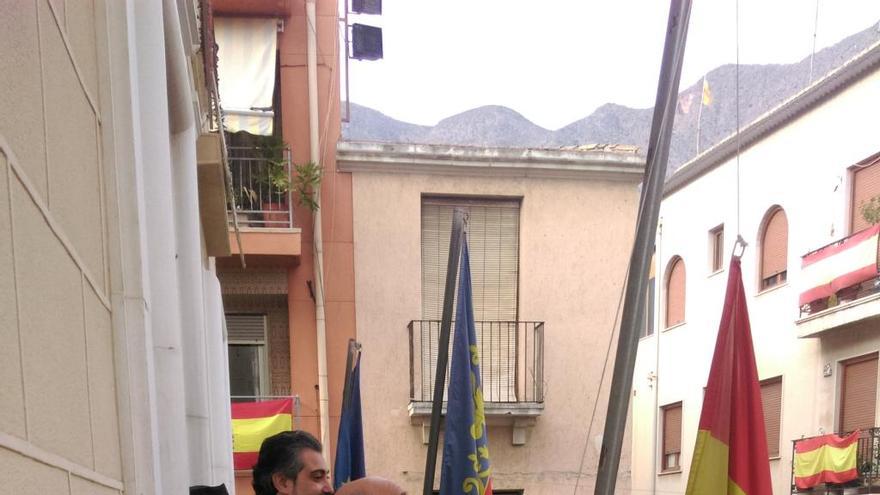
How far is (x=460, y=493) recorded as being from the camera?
19.8ft

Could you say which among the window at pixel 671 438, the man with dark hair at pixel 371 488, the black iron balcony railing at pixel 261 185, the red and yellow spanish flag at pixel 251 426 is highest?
the black iron balcony railing at pixel 261 185

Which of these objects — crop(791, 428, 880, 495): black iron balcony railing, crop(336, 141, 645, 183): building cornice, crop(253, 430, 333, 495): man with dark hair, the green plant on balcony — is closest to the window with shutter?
crop(336, 141, 645, 183): building cornice

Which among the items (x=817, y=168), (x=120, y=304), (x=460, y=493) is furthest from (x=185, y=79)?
(x=817, y=168)

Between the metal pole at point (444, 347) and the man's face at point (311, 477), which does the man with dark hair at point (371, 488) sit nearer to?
the man's face at point (311, 477)

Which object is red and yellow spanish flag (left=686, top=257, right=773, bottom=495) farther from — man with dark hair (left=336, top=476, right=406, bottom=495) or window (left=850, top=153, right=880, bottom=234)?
window (left=850, top=153, right=880, bottom=234)

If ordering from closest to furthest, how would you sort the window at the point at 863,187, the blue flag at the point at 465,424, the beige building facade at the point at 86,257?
the beige building facade at the point at 86,257 → the blue flag at the point at 465,424 → the window at the point at 863,187

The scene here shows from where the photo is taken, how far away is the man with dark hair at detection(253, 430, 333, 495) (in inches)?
102

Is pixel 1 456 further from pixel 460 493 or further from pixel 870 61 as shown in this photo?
pixel 870 61

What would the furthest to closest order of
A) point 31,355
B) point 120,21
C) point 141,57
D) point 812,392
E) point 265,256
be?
point 812,392, point 265,256, point 141,57, point 120,21, point 31,355

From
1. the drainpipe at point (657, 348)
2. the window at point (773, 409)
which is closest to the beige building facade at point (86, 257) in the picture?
the window at point (773, 409)

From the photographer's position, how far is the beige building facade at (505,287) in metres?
11.7

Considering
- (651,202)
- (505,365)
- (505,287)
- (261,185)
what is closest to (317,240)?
(261,185)

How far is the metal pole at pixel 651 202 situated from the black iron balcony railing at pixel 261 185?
734 centimetres

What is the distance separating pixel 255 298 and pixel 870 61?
440 inches
